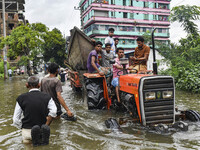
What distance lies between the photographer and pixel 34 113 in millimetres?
3287

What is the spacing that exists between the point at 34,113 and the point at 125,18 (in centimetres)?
4744

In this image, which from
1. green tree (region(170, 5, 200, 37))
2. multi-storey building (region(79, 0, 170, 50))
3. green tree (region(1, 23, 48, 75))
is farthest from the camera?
multi-storey building (region(79, 0, 170, 50))

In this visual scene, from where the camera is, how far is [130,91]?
4699mm

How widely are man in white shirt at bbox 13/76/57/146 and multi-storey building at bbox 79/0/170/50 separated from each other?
41.5 metres

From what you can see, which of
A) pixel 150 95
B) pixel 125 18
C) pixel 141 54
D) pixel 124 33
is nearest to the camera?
pixel 150 95

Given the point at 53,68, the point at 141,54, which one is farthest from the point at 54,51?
the point at 53,68

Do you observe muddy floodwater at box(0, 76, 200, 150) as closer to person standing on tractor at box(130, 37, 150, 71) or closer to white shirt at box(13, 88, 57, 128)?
white shirt at box(13, 88, 57, 128)

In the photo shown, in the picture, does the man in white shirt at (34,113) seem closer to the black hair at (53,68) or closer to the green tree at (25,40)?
the black hair at (53,68)

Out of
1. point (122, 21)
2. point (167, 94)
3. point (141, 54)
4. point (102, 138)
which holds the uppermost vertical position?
point (122, 21)

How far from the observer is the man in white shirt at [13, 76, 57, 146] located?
321 centimetres

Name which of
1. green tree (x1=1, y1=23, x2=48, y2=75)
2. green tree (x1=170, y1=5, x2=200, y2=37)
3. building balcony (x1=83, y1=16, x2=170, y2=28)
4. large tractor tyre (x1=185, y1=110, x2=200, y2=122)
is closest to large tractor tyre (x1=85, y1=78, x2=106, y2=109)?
large tractor tyre (x1=185, y1=110, x2=200, y2=122)

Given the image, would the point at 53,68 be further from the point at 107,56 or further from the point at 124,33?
the point at 124,33

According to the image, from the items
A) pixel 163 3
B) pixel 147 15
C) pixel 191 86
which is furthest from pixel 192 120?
pixel 163 3

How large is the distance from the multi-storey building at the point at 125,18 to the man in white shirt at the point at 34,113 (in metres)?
41.5
